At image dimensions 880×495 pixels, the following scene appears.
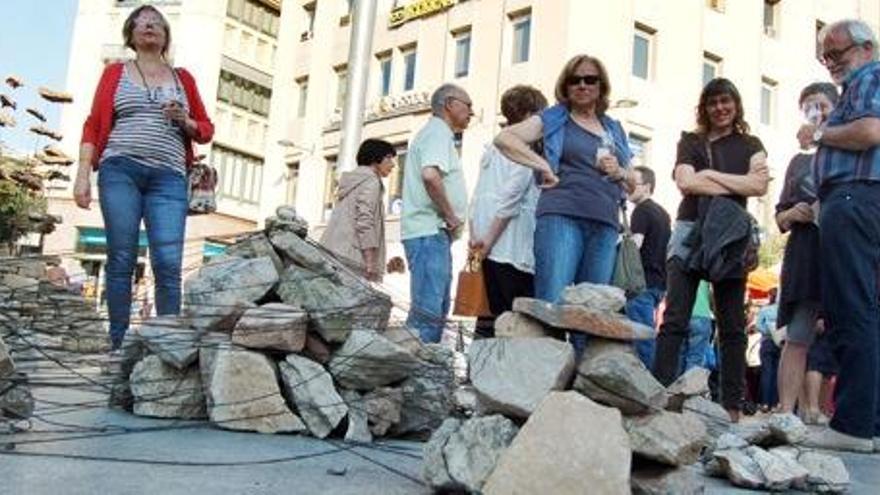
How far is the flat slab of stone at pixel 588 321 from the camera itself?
8.53 ft

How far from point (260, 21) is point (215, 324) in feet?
113

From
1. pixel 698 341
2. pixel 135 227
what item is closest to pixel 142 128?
pixel 135 227

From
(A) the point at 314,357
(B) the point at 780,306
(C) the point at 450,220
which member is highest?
(C) the point at 450,220

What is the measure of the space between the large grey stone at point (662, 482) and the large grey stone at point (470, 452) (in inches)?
13.8

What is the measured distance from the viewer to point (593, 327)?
8.54ft

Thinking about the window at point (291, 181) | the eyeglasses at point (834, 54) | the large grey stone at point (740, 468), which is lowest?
the large grey stone at point (740, 468)

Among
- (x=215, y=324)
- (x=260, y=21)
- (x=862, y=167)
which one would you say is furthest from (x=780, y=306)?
(x=260, y=21)

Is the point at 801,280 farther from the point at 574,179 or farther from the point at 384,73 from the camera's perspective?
the point at 384,73

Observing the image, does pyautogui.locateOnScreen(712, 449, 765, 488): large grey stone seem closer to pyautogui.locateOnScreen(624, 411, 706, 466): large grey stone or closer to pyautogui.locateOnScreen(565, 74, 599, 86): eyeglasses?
pyautogui.locateOnScreen(624, 411, 706, 466): large grey stone

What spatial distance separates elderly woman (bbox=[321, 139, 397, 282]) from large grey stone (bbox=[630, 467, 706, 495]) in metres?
3.04

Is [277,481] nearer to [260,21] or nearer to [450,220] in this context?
[450,220]

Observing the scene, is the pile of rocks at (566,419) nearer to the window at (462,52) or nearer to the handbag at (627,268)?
the handbag at (627,268)

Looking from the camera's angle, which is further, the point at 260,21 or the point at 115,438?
the point at 260,21

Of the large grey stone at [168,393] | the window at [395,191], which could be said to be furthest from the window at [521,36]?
the large grey stone at [168,393]
